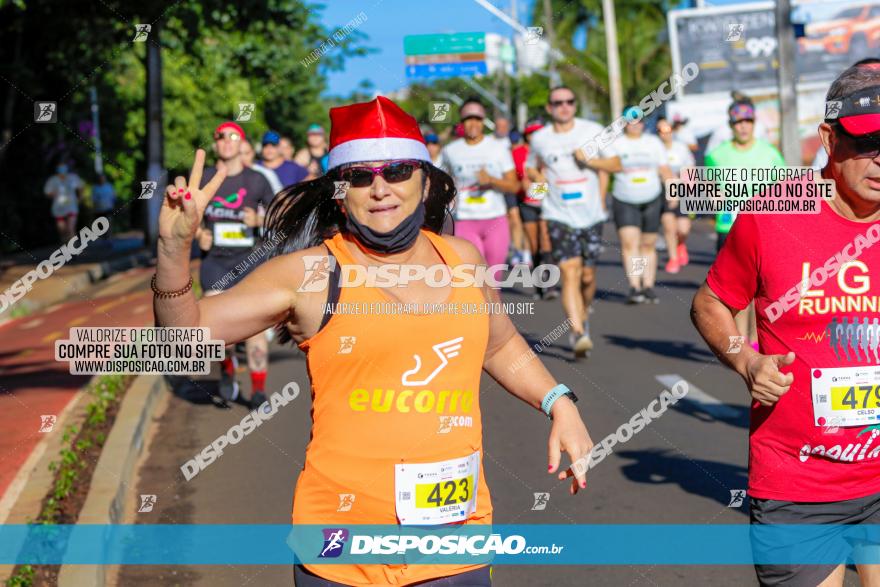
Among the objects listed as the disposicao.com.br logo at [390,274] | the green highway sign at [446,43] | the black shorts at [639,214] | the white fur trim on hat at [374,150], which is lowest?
the black shorts at [639,214]

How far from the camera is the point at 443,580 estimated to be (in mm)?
3367

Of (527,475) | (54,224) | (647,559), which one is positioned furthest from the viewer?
(54,224)

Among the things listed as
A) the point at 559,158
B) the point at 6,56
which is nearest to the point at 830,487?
the point at 559,158

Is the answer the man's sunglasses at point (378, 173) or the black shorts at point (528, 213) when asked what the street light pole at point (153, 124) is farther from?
the man's sunglasses at point (378, 173)

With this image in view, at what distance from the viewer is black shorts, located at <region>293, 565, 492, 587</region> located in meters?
3.33

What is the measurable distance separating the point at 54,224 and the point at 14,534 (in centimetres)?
2902

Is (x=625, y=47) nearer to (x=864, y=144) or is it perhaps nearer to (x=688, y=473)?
(x=688, y=473)

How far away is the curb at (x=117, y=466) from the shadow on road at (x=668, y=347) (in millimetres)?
4386

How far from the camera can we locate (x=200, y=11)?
2527 centimetres

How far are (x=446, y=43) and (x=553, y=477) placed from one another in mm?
20366

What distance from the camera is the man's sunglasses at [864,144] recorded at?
358 cm

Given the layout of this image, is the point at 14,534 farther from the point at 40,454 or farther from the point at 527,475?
the point at 527,475

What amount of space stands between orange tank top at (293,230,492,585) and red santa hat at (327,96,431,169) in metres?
0.31

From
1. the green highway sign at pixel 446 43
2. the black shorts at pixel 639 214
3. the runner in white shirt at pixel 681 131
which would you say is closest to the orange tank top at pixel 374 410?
the black shorts at pixel 639 214
